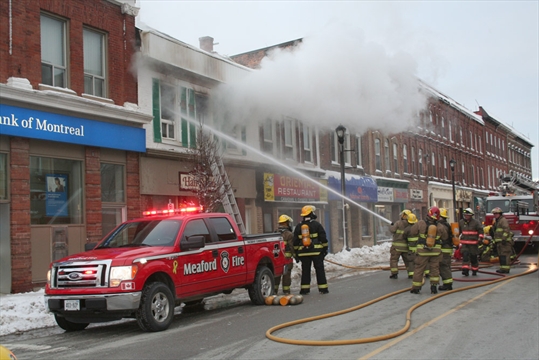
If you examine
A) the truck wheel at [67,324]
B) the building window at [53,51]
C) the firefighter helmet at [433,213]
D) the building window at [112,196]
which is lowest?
the truck wheel at [67,324]

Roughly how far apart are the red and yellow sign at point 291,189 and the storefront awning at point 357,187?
812mm

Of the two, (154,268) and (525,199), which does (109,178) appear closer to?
(154,268)

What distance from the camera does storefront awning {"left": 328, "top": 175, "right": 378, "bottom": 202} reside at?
2711 cm

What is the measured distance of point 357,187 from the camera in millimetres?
28922

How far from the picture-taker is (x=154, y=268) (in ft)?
27.8

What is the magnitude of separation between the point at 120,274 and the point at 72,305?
79 centimetres

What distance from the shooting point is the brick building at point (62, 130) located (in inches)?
514

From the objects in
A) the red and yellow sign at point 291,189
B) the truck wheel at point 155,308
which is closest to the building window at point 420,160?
the red and yellow sign at point 291,189

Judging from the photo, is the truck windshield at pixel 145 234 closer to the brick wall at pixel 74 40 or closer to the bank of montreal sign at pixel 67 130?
the bank of montreal sign at pixel 67 130

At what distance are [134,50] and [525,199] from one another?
18106mm

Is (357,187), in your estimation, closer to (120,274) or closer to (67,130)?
(67,130)

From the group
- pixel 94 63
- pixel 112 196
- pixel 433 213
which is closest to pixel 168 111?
pixel 94 63

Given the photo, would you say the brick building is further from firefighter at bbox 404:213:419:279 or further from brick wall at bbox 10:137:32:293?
firefighter at bbox 404:213:419:279

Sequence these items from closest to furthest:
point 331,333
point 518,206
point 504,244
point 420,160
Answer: point 331,333
point 504,244
point 518,206
point 420,160
